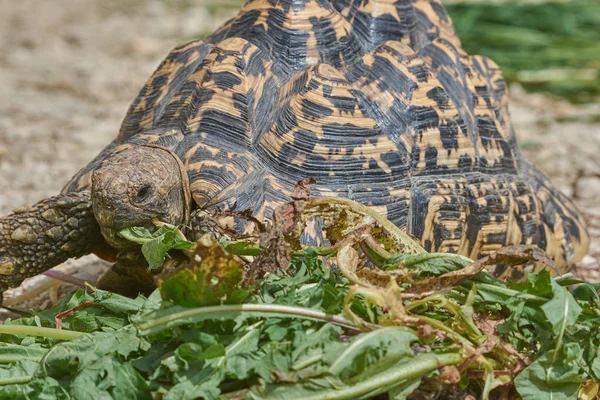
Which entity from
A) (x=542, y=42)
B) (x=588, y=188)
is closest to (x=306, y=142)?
(x=588, y=188)

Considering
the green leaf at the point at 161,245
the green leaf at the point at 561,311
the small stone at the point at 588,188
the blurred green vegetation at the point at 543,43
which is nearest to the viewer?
the green leaf at the point at 561,311

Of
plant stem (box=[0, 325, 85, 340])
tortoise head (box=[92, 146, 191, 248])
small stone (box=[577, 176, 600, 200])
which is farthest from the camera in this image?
small stone (box=[577, 176, 600, 200])

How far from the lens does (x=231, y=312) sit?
2121mm

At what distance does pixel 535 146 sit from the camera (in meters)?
5.90

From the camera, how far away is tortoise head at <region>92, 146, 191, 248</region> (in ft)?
8.82

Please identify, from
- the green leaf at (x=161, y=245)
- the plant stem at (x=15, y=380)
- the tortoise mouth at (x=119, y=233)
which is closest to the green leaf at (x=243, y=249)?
the green leaf at (x=161, y=245)

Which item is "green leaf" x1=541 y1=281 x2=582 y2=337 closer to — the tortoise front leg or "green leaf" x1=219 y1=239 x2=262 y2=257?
"green leaf" x1=219 y1=239 x2=262 y2=257

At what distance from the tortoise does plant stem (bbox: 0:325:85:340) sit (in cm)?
45

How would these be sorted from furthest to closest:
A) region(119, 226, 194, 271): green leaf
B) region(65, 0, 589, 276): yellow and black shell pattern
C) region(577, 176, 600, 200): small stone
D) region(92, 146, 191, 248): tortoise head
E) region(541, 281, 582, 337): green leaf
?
region(577, 176, 600, 200): small stone < region(65, 0, 589, 276): yellow and black shell pattern < region(92, 146, 191, 248): tortoise head < region(119, 226, 194, 271): green leaf < region(541, 281, 582, 337): green leaf

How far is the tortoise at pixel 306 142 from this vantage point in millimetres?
2867

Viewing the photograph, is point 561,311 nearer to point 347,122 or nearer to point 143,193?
point 347,122

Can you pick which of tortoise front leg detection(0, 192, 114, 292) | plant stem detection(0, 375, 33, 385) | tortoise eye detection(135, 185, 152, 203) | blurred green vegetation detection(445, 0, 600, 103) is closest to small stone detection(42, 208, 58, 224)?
tortoise front leg detection(0, 192, 114, 292)

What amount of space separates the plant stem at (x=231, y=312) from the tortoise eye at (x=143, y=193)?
71 cm

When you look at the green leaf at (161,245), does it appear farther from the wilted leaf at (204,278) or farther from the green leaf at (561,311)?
the green leaf at (561,311)
